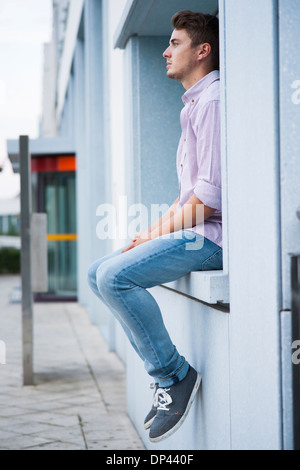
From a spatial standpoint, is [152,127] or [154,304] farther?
[152,127]

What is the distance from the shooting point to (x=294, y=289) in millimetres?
1750

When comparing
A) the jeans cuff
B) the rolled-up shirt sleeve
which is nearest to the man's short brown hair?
the rolled-up shirt sleeve

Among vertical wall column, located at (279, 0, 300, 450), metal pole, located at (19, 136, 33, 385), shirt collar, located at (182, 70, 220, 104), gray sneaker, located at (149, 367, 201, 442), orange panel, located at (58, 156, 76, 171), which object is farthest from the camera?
orange panel, located at (58, 156, 76, 171)

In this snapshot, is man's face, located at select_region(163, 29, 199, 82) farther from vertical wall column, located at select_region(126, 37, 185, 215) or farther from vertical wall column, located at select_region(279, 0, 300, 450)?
vertical wall column, located at select_region(126, 37, 185, 215)

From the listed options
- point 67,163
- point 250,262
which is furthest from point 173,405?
point 67,163

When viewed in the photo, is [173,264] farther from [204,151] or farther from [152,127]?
[152,127]

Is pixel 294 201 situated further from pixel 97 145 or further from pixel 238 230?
pixel 97 145

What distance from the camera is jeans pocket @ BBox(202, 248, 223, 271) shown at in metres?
2.49

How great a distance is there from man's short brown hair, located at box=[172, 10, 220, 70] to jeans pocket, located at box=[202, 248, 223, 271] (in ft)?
2.68

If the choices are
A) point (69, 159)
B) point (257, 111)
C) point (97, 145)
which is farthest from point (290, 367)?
point (69, 159)

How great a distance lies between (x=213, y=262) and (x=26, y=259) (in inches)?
127

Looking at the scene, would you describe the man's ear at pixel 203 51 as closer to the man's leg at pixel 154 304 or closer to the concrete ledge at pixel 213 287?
the man's leg at pixel 154 304

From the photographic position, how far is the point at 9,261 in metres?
24.1
